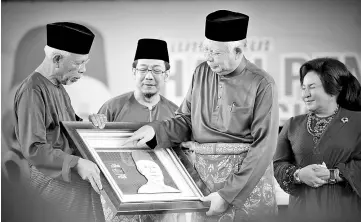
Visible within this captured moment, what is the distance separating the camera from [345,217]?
3422 mm

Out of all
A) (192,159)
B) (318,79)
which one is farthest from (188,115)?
(318,79)

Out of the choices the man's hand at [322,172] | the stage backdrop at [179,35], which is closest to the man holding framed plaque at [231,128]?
the man's hand at [322,172]

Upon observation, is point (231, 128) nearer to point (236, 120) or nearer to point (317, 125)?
point (236, 120)

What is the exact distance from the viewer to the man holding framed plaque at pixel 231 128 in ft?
10.3

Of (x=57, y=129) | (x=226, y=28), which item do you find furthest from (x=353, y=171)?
(x=57, y=129)

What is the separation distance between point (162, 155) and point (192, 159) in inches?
6.7

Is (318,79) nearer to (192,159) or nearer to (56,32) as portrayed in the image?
(192,159)

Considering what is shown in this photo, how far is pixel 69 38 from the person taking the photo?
132 inches

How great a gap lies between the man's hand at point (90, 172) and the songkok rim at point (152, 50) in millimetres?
745

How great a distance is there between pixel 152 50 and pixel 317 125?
1015 millimetres

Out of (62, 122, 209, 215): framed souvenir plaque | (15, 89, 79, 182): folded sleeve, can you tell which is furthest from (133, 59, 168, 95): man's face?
(15, 89, 79, 182): folded sleeve

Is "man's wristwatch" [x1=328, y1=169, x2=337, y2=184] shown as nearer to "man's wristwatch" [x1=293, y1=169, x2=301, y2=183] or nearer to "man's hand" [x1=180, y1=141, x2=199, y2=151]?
"man's wristwatch" [x1=293, y1=169, x2=301, y2=183]

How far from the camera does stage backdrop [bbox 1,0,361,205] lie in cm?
366

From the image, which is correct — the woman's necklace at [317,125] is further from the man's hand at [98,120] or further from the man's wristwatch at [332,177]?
the man's hand at [98,120]
